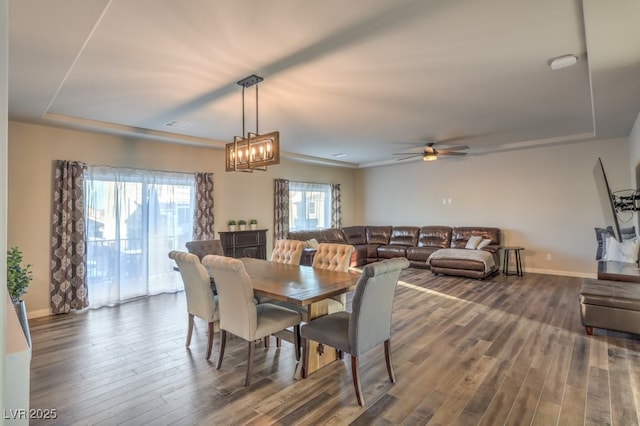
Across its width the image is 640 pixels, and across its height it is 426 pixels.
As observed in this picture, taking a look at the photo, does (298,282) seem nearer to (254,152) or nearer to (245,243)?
(254,152)

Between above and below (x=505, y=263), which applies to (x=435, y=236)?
above

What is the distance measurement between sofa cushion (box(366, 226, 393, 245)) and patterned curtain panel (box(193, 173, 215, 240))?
14.2 feet

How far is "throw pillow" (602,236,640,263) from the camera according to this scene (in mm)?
4199

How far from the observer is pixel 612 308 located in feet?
10.8

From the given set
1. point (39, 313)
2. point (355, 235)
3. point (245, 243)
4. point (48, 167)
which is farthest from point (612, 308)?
point (48, 167)

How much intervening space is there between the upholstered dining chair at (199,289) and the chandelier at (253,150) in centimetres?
109

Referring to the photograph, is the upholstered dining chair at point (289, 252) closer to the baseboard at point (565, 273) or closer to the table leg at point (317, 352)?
the table leg at point (317, 352)

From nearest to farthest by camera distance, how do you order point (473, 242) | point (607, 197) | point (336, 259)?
point (336, 259), point (607, 197), point (473, 242)

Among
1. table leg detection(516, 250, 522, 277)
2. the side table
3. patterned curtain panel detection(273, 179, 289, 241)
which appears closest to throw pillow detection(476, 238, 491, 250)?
the side table

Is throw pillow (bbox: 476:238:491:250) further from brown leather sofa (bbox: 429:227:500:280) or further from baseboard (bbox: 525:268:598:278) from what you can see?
baseboard (bbox: 525:268:598:278)

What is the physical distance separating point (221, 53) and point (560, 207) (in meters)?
6.94

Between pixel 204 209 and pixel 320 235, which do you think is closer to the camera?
pixel 204 209

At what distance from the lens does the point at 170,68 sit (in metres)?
2.84

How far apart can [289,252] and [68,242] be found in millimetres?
3148
